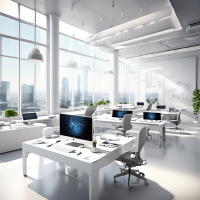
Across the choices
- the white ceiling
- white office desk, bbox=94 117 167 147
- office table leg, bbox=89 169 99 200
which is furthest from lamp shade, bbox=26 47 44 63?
office table leg, bbox=89 169 99 200

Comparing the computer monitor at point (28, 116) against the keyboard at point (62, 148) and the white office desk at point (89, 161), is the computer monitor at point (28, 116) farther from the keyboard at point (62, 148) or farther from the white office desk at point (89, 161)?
the keyboard at point (62, 148)

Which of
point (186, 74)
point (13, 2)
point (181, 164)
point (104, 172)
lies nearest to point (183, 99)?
point (186, 74)

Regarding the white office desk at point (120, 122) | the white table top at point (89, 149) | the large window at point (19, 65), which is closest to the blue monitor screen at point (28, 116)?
the large window at point (19, 65)

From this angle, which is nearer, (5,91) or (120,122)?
(120,122)

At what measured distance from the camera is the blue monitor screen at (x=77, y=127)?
300 centimetres

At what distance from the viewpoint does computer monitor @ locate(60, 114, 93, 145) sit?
300cm

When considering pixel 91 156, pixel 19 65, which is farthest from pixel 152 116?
pixel 19 65

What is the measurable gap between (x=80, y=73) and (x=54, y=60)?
3152 mm

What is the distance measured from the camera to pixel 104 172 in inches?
149

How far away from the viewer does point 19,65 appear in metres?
7.20

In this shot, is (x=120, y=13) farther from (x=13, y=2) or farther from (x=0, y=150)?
(x=0, y=150)

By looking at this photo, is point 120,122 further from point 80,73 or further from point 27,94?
point 80,73

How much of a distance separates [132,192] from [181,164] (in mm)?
1970

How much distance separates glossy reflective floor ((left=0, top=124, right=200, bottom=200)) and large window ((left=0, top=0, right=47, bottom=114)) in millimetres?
3109
